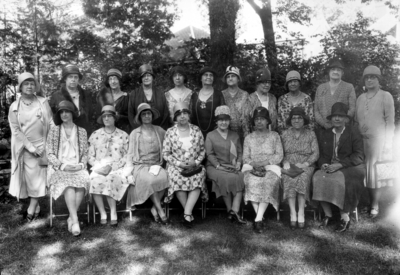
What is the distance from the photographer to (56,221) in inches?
208

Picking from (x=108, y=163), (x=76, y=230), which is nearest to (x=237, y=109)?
(x=108, y=163)

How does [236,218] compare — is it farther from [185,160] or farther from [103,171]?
[103,171]

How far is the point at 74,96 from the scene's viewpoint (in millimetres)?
5633

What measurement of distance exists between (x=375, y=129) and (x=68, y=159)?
426 centimetres

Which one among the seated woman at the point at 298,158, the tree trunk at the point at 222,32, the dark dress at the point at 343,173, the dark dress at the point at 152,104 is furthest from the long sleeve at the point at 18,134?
the dark dress at the point at 343,173

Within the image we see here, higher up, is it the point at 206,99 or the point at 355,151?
the point at 206,99

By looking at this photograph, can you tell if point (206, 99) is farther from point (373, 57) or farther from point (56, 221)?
point (373, 57)

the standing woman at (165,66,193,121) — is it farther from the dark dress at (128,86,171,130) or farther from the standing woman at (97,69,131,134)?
the standing woman at (97,69,131,134)

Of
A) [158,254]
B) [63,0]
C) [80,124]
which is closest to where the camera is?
[158,254]

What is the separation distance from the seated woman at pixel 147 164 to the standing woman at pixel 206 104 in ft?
2.00

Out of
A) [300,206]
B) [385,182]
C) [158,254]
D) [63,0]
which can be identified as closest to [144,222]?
[158,254]

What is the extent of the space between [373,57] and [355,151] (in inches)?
115

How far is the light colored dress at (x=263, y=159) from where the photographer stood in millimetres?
5109

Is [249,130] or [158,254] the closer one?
[158,254]
